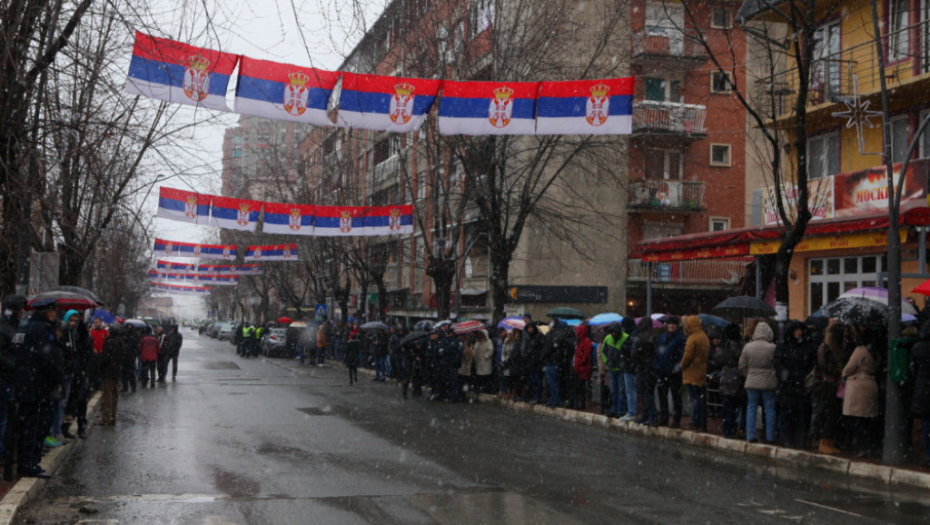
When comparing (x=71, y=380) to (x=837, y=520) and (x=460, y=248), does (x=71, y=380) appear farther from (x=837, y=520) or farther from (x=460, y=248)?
(x=460, y=248)

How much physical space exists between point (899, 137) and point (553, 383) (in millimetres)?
10539

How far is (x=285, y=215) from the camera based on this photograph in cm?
2958

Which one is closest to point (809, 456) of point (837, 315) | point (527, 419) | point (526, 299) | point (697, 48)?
point (837, 315)

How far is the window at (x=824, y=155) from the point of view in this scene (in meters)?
22.8

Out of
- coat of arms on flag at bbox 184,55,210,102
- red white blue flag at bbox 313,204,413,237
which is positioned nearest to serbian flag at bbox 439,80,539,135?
coat of arms on flag at bbox 184,55,210,102

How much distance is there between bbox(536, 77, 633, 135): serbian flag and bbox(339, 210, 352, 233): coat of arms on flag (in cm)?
1545

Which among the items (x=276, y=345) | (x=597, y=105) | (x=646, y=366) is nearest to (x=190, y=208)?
(x=597, y=105)

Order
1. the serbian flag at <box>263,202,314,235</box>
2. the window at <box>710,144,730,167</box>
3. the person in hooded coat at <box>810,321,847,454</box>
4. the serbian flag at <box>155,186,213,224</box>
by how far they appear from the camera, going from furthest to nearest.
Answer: the window at <box>710,144,730,167</box>, the serbian flag at <box>263,202,314,235</box>, the serbian flag at <box>155,186,213,224</box>, the person in hooded coat at <box>810,321,847,454</box>

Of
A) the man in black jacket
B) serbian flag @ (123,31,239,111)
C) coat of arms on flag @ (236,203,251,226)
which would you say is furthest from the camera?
coat of arms on flag @ (236,203,251,226)

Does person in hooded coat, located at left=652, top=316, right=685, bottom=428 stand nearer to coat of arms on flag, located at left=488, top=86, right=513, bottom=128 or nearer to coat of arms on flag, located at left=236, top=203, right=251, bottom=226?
coat of arms on flag, located at left=488, top=86, right=513, bottom=128

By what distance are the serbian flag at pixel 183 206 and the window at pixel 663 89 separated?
1860cm

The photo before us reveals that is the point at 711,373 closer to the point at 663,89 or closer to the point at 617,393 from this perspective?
the point at 617,393

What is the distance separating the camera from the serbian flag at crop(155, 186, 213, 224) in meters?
26.9

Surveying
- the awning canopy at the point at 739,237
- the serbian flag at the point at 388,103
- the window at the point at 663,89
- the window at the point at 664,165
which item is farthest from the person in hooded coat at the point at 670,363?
the window at the point at 663,89
